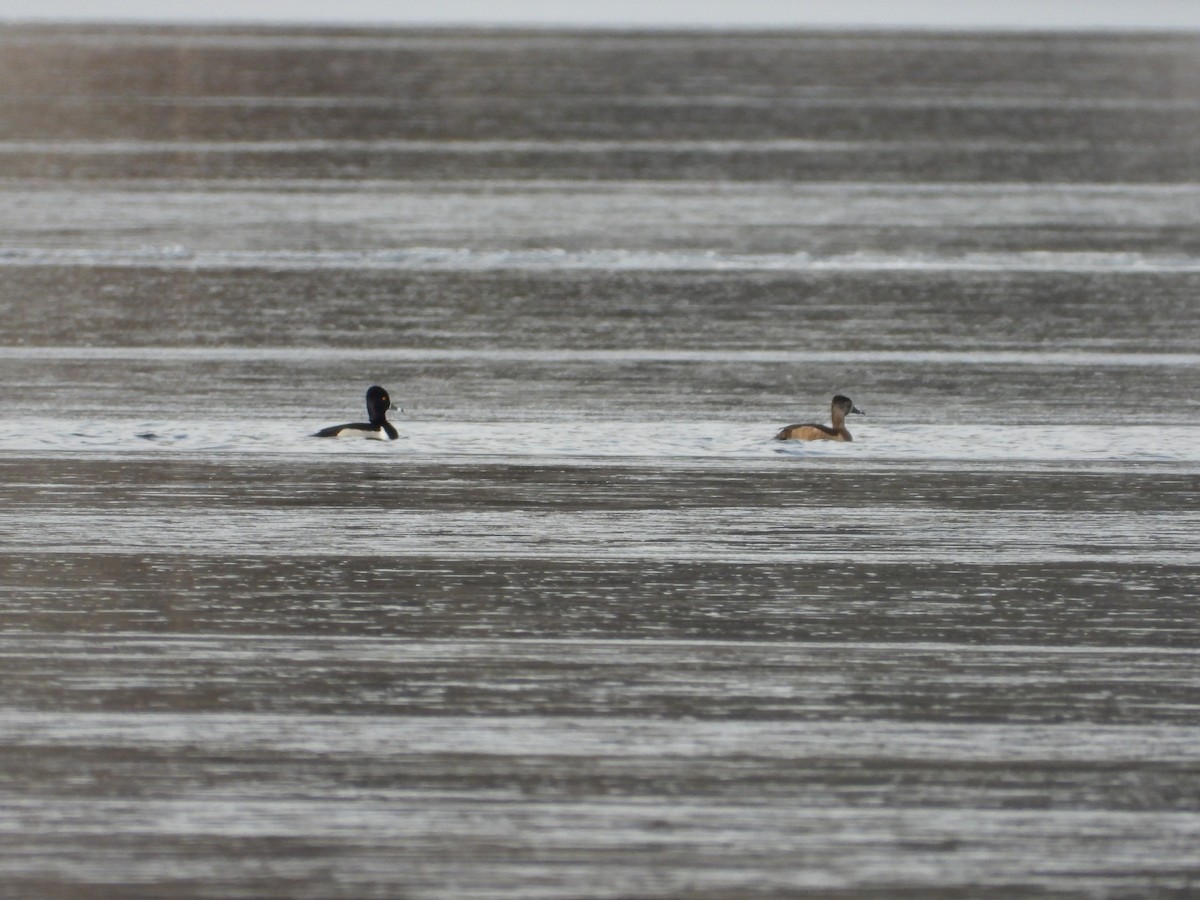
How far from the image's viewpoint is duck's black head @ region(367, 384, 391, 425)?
24.3 ft

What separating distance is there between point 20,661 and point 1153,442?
4.19m

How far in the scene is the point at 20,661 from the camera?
5027 millimetres

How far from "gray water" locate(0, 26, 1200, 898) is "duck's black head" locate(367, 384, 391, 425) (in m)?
0.12

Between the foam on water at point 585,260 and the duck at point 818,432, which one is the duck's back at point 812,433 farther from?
the foam on water at point 585,260

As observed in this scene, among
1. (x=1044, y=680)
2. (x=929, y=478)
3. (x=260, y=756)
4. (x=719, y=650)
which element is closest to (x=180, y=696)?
(x=260, y=756)

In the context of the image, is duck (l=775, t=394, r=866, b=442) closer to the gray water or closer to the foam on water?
the gray water

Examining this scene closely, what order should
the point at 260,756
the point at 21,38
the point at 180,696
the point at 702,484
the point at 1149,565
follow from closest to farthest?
the point at 260,756 → the point at 180,696 → the point at 1149,565 → the point at 702,484 → the point at 21,38

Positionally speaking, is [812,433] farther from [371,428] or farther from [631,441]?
[371,428]

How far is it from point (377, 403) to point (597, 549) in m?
1.59

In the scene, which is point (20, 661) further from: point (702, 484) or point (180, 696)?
point (702, 484)

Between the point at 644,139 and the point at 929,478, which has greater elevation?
the point at 644,139

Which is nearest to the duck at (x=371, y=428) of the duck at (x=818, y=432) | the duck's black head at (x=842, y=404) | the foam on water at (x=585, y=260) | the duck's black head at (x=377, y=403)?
the duck's black head at (x=377, y=403)

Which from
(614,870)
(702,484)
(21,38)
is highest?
(21,38)

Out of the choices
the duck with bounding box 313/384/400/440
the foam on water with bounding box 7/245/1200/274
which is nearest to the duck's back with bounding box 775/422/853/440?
the duck with bounding box 313/384/400/440
